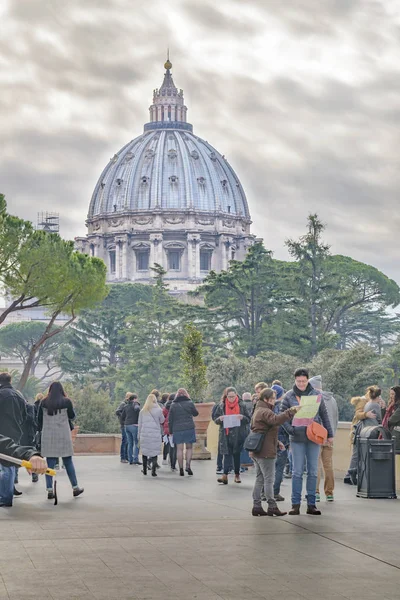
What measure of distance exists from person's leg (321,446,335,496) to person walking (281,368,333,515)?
1.01 meters

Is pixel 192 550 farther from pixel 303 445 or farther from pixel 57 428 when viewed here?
pixel 57 428

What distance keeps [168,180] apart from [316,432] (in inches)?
5555

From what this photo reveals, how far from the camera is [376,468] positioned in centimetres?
1366

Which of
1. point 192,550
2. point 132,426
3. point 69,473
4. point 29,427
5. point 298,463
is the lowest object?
point 192,550

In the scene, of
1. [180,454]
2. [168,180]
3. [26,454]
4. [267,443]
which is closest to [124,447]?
[180,454]

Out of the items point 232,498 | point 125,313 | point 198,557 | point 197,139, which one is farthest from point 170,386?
point 197,139

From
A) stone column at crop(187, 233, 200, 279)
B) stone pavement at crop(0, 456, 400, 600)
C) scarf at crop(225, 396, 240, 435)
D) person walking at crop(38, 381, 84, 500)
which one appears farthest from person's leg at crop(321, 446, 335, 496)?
stone column at crop(187, 233, 200, 279)

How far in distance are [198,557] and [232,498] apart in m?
4.82

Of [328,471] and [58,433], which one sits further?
[58,433]

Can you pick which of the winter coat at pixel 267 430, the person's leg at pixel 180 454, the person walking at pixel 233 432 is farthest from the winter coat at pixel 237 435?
the winter coat at pixel 267 430

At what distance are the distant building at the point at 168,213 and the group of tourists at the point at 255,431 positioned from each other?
126 m

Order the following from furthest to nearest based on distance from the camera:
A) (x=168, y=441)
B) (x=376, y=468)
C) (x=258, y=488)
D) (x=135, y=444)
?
1. (x=135, y=444)
2. (x=168, y=441)
3. (x=376, y=468)
4. (x=258, y=488)

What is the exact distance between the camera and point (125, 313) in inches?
3642

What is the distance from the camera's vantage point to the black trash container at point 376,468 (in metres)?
13.6
